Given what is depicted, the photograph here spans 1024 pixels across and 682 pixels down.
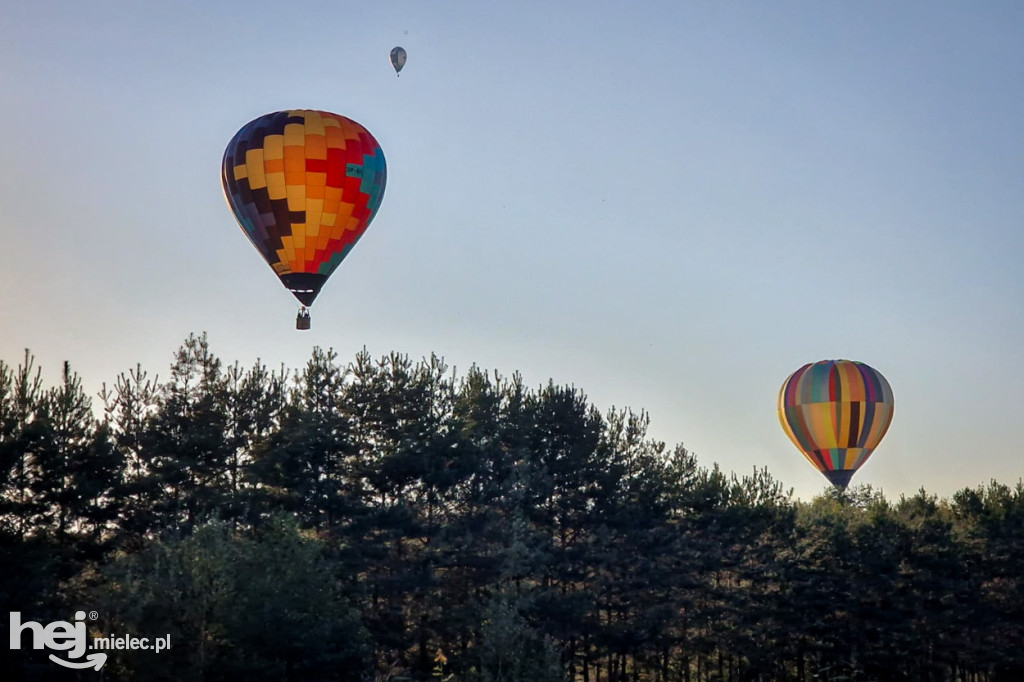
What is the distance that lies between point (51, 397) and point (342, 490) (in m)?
11.5

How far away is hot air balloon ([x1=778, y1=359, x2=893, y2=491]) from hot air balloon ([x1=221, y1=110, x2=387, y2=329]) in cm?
2990

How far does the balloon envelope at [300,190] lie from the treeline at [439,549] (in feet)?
22.0

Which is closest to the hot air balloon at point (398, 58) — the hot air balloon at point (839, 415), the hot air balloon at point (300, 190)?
the hot air balloon at point (300, 190)

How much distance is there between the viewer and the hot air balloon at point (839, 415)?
62406 mm

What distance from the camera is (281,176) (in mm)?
40750

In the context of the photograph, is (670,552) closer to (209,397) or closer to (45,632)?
(209,397)

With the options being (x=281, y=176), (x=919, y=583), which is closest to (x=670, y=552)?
(x=919, y=583)

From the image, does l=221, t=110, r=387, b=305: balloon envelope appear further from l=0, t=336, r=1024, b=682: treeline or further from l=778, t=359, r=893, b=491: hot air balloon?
l=778, t=359, r=893, b=491: hot air balloon

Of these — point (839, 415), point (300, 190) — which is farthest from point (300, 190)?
point (839, 415)

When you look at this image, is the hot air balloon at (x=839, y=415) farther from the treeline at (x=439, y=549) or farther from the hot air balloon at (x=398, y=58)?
the hot air balloon at (x=398, y=58)

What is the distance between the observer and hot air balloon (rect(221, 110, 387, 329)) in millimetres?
40812

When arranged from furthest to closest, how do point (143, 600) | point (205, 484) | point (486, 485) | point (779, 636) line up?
point (779, 636) → point (486, 485) → point (205, 484) → point (143, 600)

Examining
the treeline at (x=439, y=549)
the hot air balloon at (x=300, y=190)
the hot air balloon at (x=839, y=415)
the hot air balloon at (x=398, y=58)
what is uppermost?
the hot air balloon at (x=398, y=58)

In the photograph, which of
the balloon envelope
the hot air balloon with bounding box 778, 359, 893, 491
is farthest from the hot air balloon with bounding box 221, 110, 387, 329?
the hot air balloon with bounding box 778, 359, 893, 491
